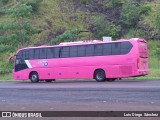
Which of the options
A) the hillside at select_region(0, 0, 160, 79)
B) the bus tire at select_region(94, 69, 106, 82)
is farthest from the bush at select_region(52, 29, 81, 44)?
the bus tire at select_region(94, 69, 106, 82)

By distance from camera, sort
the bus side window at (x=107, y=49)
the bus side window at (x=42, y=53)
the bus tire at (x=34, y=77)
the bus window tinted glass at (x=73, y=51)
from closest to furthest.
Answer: the bus side window at (x=107, y=49), the bus window tinted glass at (x=73, y=51), the bus side window at (x=42, y=53), the bus tire at (x=34, y=77)

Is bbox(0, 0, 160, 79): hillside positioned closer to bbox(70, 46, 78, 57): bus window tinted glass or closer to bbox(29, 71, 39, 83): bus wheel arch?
bbox(29, 71, 39, 83): bus wheel arch

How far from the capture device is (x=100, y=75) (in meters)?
31.4

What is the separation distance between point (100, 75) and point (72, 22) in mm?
16856

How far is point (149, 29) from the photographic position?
42250 mm

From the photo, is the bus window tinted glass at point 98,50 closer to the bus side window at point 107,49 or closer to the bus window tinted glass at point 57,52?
the bus side window at point 107,49

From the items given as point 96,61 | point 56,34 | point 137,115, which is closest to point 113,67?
point 96,61

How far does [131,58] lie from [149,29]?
13.0 meters

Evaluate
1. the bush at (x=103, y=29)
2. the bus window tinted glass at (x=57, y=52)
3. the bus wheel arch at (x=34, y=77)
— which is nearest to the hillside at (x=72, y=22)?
the bush at (x=103, y=29)

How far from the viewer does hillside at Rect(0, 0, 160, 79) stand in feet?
140

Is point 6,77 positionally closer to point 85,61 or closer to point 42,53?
point 42,53

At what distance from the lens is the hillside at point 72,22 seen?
140 ft

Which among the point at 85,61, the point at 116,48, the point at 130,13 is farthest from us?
the point at 130,13

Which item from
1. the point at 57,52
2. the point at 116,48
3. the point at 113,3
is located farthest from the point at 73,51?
the point at 113,3
